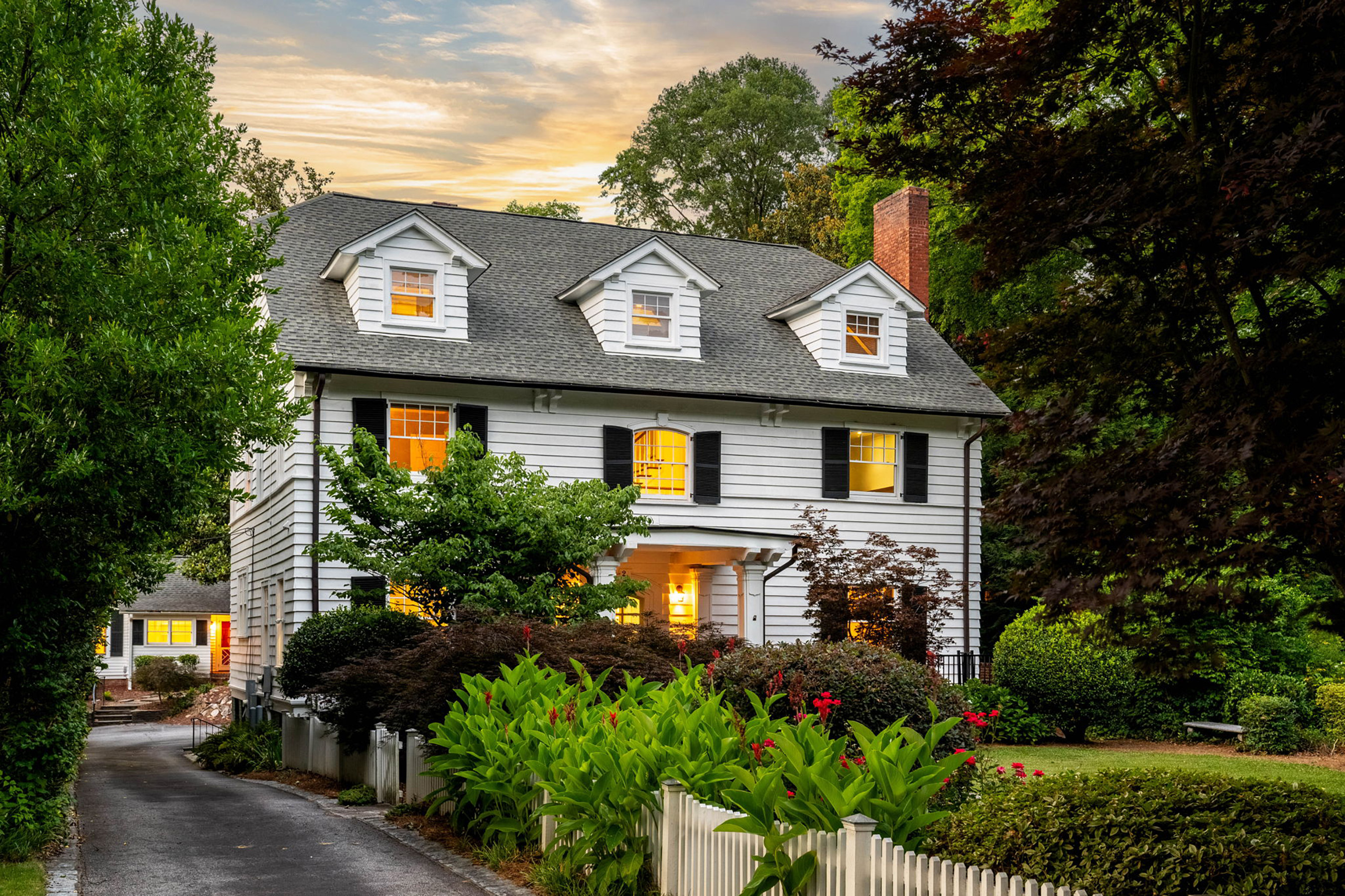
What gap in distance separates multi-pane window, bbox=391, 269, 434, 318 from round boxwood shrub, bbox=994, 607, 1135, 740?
11291 millimetres

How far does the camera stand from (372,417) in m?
19.7

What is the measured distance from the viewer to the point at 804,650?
11625 millimetres

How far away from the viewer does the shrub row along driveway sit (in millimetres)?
8758

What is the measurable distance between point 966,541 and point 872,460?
2.51 m

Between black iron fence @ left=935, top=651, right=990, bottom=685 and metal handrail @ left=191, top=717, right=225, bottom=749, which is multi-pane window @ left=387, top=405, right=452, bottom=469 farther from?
black iron fence @ left=935, top=651, right=990, bottom=685

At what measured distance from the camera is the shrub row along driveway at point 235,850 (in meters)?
8.76

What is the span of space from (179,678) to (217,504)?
29.6 ft

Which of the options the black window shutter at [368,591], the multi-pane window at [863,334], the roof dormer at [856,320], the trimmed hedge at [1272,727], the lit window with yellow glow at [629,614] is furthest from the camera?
the multi-pane window at [863,334]

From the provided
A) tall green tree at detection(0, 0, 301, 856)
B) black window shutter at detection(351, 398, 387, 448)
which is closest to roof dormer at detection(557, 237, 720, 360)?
black window shutter at detection(351, 398, 387, 448)

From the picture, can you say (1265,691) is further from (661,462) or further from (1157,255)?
(1157,255)

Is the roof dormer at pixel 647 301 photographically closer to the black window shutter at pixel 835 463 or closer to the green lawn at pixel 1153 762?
the black window shutter at pixel 835 463

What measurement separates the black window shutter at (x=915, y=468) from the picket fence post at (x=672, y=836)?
16.5 metres

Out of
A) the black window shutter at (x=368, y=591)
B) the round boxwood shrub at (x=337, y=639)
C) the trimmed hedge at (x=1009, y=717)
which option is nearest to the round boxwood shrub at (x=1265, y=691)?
the trimmed hedge at (x=1009, y=717)

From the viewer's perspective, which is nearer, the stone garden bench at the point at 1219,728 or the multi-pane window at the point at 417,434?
the stone garden bench at the point at 1219,728
